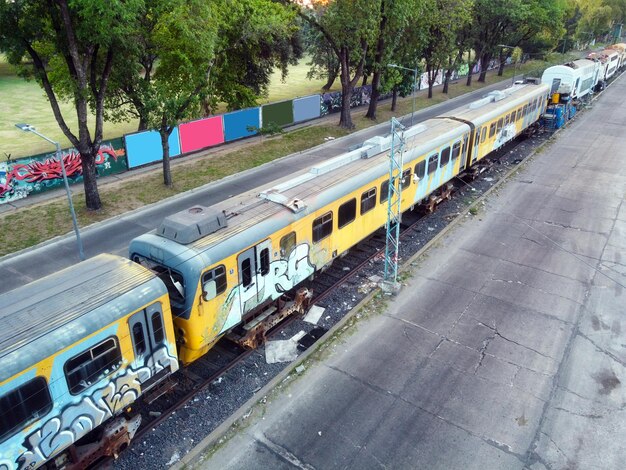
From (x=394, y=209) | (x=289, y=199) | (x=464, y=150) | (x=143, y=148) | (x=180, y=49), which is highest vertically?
(x=180, y=49)

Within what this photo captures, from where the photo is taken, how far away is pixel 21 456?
9242mm

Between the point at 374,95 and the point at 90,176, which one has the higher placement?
the point at 374,95

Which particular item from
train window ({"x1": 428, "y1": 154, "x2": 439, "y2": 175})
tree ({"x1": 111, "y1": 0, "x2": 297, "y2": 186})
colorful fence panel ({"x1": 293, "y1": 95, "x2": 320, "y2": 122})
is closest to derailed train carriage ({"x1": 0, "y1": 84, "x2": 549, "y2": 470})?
train window ({"x1": 428, "y1": 154, "x2": 439, "y2": 175})

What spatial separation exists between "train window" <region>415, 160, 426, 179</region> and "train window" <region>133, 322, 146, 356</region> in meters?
14.5

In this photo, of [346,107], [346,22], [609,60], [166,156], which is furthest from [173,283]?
[609,60]

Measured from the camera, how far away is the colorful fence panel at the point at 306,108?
1743 inches

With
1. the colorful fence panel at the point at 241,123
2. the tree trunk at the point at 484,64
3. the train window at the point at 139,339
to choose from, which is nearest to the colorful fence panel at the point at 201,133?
the colorful fence panel at the point at 241,123

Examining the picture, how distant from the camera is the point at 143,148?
32156mm

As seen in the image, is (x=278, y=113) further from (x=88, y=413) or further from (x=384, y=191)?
(x=88, y=413)

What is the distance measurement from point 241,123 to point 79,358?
103 feet

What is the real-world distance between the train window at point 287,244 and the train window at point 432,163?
406 inches

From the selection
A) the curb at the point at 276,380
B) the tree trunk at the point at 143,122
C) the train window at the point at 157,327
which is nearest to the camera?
the train window at the point at 157,327

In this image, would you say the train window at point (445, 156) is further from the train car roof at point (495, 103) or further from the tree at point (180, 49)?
the tree at point (180, 49)

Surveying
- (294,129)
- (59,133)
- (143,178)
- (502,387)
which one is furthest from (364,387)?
(59,133)
